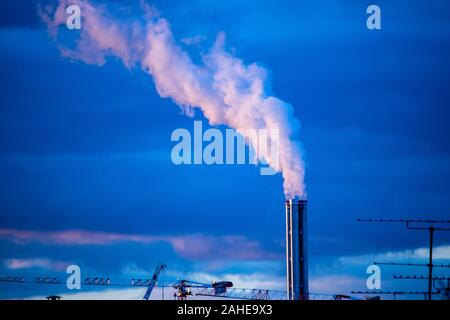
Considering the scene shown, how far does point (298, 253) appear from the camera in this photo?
15562 cm

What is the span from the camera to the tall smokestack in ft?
504

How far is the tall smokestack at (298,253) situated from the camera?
153500 mm

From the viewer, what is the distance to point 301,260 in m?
155
